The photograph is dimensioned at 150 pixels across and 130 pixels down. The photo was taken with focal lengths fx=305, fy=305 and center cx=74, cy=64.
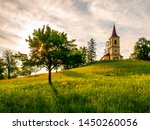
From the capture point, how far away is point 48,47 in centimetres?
1577

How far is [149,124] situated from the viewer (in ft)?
16.4

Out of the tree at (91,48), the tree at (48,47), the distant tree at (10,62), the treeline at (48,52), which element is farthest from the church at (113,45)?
the distant tree at (10,62)

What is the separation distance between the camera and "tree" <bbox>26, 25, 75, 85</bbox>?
592 inches

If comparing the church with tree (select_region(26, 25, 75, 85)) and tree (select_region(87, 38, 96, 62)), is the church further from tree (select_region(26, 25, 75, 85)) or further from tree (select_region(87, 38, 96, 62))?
tree (select_region(26, 25, 75, 85))

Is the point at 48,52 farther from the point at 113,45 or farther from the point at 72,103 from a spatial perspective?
the point at 113,45

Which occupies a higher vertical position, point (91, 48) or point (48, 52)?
point (91, 48)

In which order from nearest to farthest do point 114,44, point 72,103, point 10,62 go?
point 72,103
point 114,44
point 10,62

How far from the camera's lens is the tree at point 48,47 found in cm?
1504

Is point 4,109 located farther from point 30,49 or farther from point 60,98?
point 30,49

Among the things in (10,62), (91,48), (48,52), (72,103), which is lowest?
(72,103)

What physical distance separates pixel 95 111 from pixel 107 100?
2.09 feet

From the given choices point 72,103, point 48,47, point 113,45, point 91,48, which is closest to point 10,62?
point 113,45

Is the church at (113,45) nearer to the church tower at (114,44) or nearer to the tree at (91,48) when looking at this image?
the church tower at (114,44)

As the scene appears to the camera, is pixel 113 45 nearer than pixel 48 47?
No
